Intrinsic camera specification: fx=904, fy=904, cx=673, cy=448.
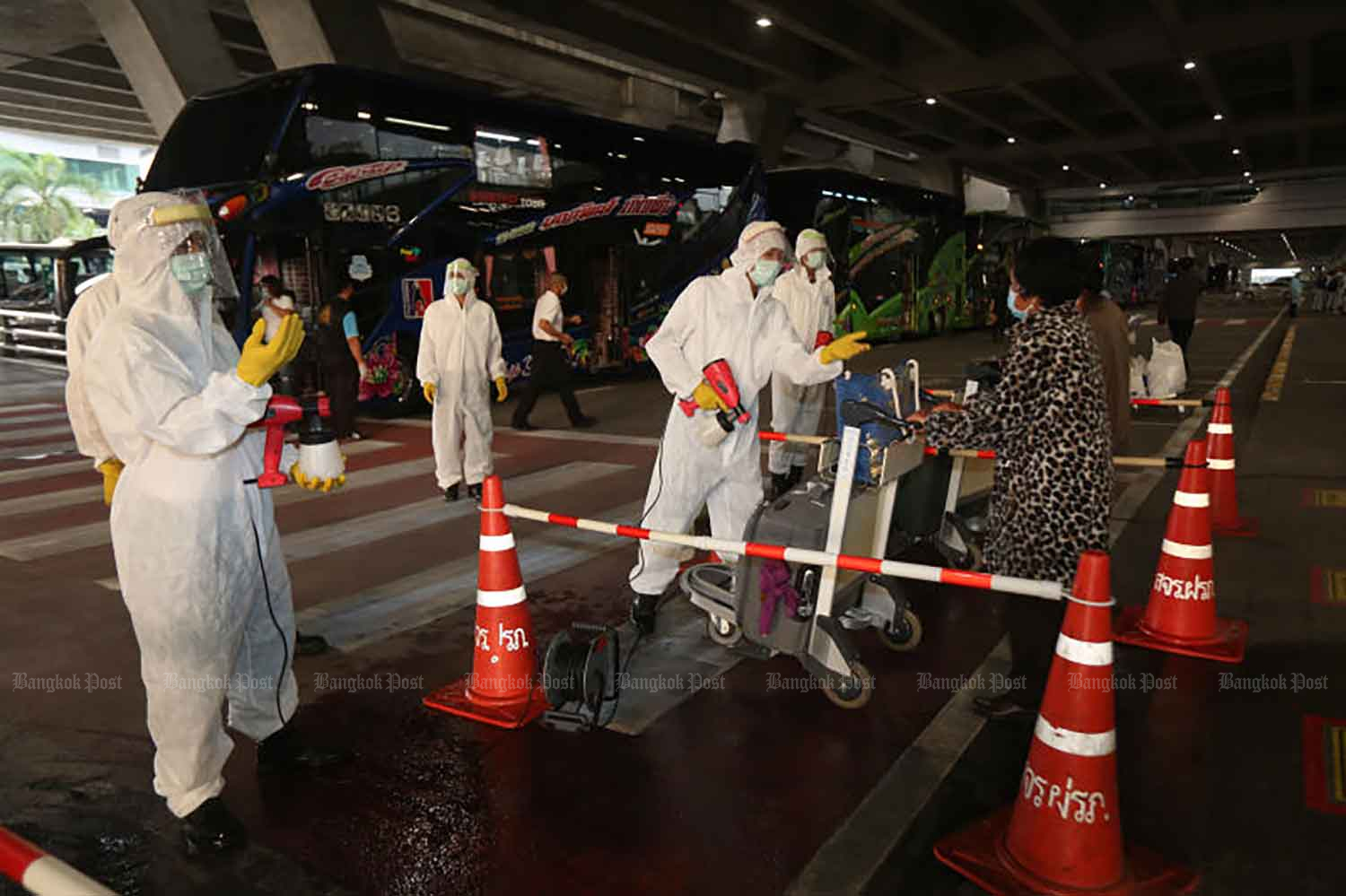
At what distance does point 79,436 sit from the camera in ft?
11.4

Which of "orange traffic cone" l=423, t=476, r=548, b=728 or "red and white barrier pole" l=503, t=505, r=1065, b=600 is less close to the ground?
"red and white barrier pole" l=503, t=505, r=1065, b=600

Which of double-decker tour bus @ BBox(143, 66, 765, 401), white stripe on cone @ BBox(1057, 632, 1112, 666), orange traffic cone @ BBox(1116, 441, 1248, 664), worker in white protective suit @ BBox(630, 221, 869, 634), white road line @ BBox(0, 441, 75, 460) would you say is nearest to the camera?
white stripe on cone @ BBox(1057, 632, 1112, 666)

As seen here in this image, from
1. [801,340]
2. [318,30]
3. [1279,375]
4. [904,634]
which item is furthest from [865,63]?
[904,634]

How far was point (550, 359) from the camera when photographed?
11.2 metres

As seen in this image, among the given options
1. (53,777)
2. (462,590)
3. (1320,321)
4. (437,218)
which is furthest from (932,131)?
(53,777)

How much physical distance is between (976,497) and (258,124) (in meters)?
8.59

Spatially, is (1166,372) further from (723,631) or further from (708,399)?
(708,399)

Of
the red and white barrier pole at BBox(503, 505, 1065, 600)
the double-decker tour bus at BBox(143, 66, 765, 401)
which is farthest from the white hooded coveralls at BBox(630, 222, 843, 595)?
the double-decker tour bus at BBox(143, 66, 765, 401)

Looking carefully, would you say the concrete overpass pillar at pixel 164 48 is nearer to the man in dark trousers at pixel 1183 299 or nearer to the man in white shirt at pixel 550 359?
the man in white shirt at pixel 550 359

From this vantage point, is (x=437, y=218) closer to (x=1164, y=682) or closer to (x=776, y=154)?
(x=1164, y=682)

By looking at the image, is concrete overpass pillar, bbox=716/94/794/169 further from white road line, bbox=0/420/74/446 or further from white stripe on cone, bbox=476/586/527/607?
white stripe on cone, bbox=476/586/527/607

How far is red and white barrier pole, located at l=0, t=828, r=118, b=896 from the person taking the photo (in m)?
1.33

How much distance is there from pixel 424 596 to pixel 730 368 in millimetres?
2247

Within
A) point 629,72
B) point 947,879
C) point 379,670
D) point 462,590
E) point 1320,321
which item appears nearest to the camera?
point 947,879
